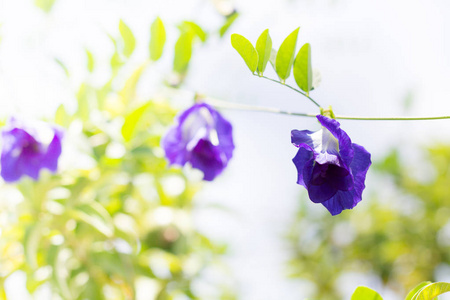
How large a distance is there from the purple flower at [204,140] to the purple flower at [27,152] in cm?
18

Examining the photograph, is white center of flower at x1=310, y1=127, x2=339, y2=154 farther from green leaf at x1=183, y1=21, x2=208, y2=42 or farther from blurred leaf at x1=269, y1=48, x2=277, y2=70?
green leaf at x1=183, y1=21, x2=208, y2=42

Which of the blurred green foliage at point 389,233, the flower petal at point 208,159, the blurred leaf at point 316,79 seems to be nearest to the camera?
the blurred leaf at point 316,79

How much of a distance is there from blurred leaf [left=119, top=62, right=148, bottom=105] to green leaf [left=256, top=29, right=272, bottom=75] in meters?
0.44

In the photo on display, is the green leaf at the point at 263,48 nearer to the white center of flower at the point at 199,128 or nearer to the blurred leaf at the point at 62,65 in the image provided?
the white center of flower at the point at 199,128

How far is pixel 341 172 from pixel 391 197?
1.49 metres

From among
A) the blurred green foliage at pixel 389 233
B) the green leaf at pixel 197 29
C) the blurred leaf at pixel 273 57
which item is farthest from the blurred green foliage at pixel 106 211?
the blurred green foliage at pixel 389 233

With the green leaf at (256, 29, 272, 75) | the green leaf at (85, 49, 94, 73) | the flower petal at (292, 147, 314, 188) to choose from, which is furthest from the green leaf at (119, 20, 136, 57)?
the flower petal at (292, 147, 314, 188)

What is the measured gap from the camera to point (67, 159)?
103 cm

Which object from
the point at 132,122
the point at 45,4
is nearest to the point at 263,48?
the point at 132,122

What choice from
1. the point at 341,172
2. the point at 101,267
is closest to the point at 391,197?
the point at 101,267

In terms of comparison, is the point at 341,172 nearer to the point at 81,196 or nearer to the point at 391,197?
the point at 81,196

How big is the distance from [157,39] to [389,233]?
1250mm

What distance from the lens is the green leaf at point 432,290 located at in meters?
0.52

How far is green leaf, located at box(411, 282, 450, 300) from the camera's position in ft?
1.69
